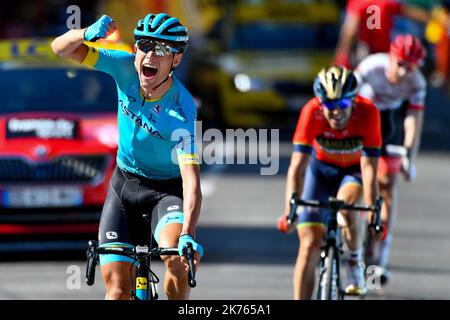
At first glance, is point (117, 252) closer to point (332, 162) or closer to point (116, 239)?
point (116, 239)

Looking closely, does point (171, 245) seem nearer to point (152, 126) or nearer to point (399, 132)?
point (152, 126)

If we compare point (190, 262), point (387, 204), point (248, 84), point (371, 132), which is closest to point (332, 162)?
point (371, 132)

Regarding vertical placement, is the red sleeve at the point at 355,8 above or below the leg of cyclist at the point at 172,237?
above

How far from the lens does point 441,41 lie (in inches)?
1358

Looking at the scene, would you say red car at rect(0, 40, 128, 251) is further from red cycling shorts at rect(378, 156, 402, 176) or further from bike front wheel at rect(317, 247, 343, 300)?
bike front wheel at rect(317, 247, 343, 300)

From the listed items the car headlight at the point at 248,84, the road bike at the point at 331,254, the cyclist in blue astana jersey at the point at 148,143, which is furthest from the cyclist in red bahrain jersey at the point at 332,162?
the car headlight at the point at 248,84

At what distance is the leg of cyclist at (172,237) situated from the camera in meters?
8.03

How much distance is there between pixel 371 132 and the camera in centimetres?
1034

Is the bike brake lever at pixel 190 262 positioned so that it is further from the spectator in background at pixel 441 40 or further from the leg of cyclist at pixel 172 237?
the spectator in background at pixel 441 40

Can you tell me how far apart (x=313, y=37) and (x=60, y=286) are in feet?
51.2

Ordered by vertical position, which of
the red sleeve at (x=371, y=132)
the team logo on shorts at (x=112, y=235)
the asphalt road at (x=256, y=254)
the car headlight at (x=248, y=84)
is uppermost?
the car headlight at (x=248, y=84)

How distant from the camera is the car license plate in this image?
42.9 ft

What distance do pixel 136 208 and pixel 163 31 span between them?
1.03 meters

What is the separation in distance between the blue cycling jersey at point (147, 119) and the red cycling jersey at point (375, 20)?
7575 mm
